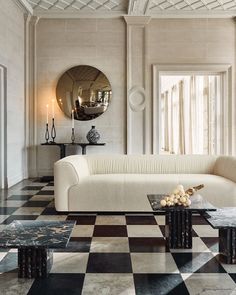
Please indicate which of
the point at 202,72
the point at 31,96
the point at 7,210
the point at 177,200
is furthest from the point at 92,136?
the point at 177,200

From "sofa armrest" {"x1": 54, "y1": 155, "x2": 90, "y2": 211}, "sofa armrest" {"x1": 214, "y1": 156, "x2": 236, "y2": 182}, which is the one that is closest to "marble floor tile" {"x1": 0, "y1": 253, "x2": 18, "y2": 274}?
"sofa armrest" {"x1": 54, "y1": 155, "x2": 90, "y2": 211}

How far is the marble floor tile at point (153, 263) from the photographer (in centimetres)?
246

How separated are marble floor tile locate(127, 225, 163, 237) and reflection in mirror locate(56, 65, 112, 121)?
13.5 ft

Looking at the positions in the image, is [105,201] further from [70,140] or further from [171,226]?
[70,140]

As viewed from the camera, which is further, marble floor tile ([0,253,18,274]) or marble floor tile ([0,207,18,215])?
marble floor tile ([0,207,18,215])

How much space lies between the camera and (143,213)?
4199mm

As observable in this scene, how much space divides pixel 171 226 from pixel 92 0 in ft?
17.0

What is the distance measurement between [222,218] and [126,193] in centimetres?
162

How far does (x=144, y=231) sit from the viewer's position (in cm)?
345

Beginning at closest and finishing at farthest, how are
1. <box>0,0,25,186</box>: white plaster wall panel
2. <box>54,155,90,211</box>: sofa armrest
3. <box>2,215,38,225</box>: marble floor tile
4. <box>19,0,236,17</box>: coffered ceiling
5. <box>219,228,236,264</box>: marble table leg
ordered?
<box>219,228,236,264</box>: marble table leg, <box>2,215,38,225</box>: marble floor tile, <box>54,155,90,211</box>: sofa armrest, <box>0,0,25,186</box>: white plaster wall panel, <box>19,0,236,17</box>: coffered ceiling

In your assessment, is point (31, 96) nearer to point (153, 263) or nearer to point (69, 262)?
point (69, 262)

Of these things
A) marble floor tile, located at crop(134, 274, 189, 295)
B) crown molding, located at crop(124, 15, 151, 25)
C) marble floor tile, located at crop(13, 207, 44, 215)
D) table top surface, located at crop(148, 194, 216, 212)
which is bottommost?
marble floor tile, located at crop(134, 274, 189, 295)

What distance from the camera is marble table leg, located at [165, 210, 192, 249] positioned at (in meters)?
2.91

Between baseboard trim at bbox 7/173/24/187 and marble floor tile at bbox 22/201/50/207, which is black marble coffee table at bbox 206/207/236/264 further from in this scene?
baseboard trim at bbox 7/173/24/187
